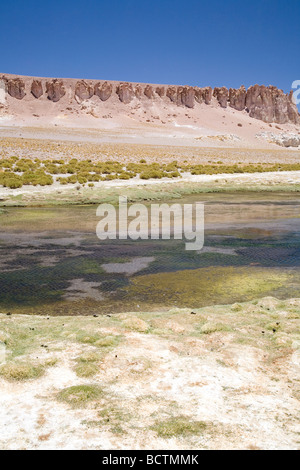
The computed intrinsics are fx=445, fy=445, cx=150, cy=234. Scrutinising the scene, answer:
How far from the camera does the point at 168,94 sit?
136 meters

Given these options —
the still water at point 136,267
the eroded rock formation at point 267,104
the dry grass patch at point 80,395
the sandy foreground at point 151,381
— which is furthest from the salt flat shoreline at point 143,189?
the eroded rock formation at point 267,104

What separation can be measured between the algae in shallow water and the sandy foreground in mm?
1367

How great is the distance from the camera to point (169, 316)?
678 centimetres

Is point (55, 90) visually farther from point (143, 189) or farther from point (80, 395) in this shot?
point (80, 395)

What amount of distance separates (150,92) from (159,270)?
131m

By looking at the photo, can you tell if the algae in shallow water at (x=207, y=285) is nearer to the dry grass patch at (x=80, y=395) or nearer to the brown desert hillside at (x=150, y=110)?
the dry grass patch at (x=80, y=395)

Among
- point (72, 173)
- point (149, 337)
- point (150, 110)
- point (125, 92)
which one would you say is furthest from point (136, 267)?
point (125, 92)

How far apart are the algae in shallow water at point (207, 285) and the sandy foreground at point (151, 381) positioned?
1.37m

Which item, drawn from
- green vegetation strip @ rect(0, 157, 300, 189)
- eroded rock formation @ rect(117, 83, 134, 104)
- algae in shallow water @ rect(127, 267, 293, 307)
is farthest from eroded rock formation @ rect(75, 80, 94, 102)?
algae in shallow water @ rect(127, 267, 293, 307)

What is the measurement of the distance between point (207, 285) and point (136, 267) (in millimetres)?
2017

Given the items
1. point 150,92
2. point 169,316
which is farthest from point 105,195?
point 150,92

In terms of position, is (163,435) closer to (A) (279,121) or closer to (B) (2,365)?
(B) (2,365)

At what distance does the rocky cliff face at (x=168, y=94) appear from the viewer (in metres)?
124

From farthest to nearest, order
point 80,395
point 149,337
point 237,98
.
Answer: point 237,98 < point 149,337 < point 80,395
